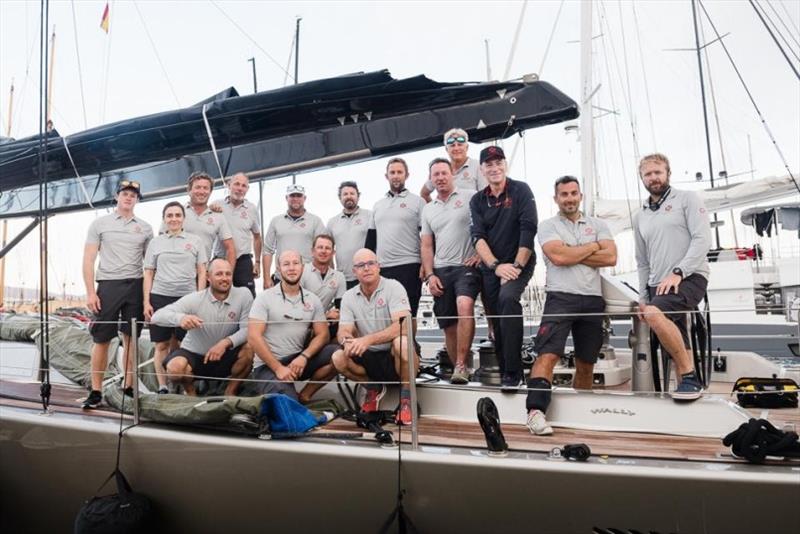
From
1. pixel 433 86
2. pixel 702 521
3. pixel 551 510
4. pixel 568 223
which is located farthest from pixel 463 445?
pixel 433 86

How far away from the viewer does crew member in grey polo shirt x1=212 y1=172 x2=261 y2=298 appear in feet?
13.9

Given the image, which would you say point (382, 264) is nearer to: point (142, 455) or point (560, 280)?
point (560, 280)

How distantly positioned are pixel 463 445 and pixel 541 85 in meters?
2.48

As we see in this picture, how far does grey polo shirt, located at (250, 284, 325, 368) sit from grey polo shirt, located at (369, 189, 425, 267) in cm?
70

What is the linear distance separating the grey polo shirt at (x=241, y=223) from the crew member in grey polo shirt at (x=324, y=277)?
0.90 metres

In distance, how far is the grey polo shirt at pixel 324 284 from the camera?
11.8 ft

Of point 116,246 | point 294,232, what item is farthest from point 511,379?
point 116,246

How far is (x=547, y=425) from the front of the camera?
260 centimetres

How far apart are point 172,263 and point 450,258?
1871mm

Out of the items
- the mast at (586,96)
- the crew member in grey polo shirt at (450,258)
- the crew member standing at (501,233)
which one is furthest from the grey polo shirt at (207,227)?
the mast at (586,96)

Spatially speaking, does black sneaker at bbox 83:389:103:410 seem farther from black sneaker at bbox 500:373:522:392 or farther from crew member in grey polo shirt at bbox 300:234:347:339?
black sneaker at bbox 500:373:522:392

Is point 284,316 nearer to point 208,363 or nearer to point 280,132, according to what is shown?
point 208,363

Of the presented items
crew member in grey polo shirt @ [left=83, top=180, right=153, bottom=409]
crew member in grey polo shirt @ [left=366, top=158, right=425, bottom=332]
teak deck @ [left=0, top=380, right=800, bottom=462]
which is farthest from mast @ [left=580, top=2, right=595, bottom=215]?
crew member in grey polo shirt @ [left=83, top=180, right=153, bottom=409]

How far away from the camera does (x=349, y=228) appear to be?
4.04m
